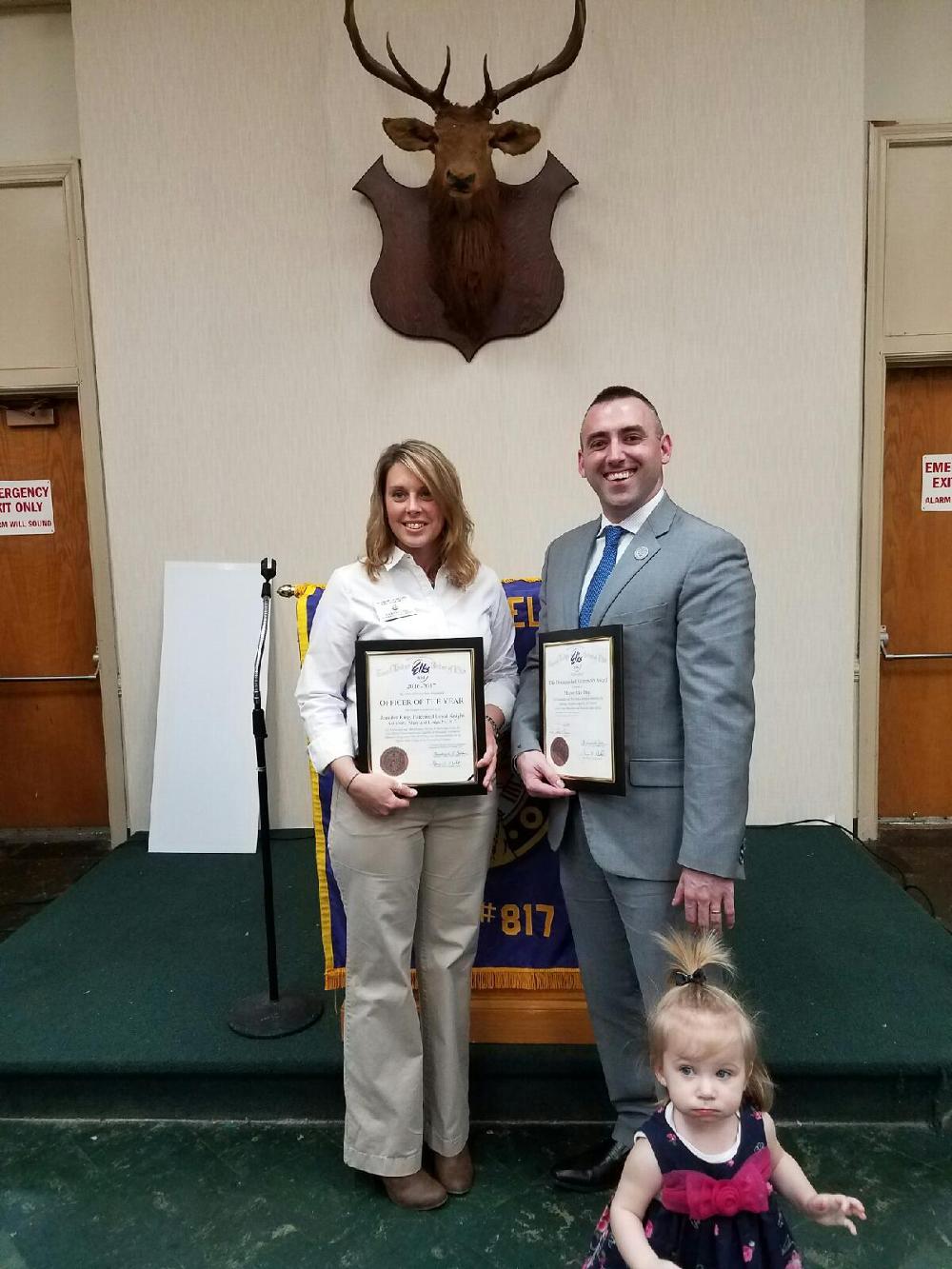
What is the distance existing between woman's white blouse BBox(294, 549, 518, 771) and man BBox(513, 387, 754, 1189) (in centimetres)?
22

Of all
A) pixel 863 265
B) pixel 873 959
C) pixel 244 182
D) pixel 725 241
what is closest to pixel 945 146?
pixel 863 265

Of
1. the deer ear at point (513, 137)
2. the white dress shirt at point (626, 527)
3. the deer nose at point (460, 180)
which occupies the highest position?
the deer ear at point (513, 137)

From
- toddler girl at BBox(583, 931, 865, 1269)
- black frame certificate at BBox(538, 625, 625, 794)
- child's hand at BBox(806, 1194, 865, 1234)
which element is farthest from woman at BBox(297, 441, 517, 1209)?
child's hand at BBox(806, 1194, 865, 1234)

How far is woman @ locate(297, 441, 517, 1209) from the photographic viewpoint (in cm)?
166

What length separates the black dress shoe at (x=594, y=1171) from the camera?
1.80 meters

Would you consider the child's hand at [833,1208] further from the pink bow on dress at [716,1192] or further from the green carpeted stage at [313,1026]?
the green carpeted stage at [313,1026]

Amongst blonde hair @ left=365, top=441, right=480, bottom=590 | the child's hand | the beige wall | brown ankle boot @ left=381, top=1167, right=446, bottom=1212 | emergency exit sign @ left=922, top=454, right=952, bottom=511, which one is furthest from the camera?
emergency exit sign @ left=922, top=454, right=952, bottom=511

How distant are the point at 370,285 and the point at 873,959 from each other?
117 inches

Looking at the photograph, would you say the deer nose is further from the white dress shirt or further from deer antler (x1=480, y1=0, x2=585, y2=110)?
the white dress shirt

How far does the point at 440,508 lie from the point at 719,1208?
3.98 ft

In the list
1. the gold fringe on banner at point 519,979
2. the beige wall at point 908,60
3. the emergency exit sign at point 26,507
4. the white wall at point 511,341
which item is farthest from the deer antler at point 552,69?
the gold fringe on banner at point 519,979

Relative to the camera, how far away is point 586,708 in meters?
1.60

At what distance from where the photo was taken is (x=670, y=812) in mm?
1589

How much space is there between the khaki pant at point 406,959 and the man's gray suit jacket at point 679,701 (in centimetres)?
26
